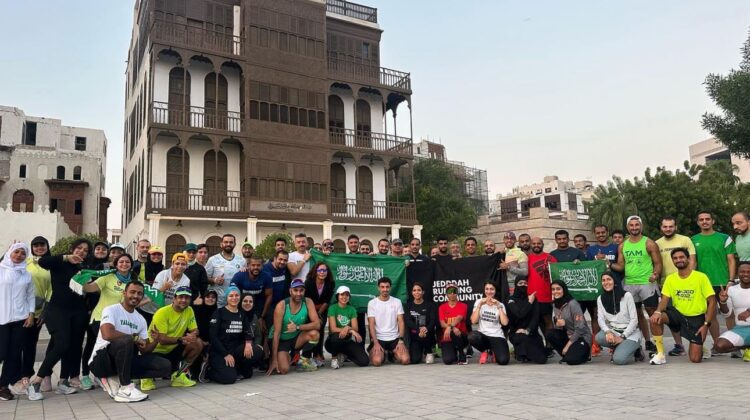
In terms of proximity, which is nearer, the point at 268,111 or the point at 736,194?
the point at 268,111

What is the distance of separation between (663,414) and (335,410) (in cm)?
314

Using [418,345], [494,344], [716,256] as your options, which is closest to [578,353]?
[494,344]

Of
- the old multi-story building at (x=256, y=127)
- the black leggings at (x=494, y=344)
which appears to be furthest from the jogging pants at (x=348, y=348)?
the old multi-story building at (x=256, y=127)

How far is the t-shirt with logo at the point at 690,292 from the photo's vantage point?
8489 mm

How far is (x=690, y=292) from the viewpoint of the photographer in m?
8.58

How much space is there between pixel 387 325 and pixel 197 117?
72.4 feet

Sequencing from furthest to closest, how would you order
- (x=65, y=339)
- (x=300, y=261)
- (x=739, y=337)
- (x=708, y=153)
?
(x=708, y=153), (x=300, y=261), (x=739, y=337), (x=65, y=339)

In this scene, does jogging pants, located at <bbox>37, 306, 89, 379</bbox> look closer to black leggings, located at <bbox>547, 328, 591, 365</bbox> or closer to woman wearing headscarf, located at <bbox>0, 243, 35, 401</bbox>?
woman wearing headscarf, located at <bbox>0, 243, 35, 401</bbox>

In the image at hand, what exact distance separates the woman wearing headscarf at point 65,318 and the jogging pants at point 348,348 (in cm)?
386

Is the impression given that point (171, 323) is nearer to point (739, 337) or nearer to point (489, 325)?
point (489, 325)

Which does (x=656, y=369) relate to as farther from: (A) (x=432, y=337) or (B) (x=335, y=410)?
(B) (x=335, y=410)

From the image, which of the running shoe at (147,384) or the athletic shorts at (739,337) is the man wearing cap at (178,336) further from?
the athletic shorts at (739,337)

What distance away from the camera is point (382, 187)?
33.7 meters

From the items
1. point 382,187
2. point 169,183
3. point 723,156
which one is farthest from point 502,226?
point 723,156
